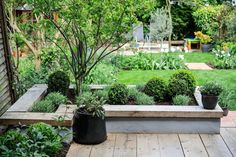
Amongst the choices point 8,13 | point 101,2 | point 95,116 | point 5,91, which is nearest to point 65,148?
point 95,116

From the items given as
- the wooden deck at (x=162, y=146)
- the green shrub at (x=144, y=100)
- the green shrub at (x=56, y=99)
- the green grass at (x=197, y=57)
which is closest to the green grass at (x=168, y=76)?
the green grass at (x=197, y=57)

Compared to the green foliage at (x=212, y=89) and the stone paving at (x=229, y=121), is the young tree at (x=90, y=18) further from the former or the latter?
the stone paving at (x=229, y=121)

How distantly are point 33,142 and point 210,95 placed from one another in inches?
81.8

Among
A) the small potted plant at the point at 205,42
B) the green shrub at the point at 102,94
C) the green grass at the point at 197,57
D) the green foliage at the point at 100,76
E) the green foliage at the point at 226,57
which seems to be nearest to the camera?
the green shrub at the point at 102,94

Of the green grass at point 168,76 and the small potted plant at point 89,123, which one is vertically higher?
the small potted plant at point 89,123

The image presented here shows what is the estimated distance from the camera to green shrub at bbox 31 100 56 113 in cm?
452

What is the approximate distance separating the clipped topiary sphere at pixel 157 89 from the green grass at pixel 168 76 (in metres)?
2.31

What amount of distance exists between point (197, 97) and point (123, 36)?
4.16ft

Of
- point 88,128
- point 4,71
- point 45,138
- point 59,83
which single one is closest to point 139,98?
point 88,128

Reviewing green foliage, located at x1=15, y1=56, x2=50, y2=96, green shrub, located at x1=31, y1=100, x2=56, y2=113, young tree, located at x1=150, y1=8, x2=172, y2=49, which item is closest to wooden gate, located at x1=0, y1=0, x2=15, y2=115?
green foliage, located at x1=15, y1=56, x2=50, y2=96

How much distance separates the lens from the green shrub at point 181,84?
500 cm

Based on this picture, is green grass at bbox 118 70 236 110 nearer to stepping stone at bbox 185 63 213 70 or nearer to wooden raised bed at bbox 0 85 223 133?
stepping stone at bbox 185 63 213 70

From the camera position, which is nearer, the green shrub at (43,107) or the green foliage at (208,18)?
the green shrub at (43,107)

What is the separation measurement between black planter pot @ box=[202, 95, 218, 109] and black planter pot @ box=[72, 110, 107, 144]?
120cm
